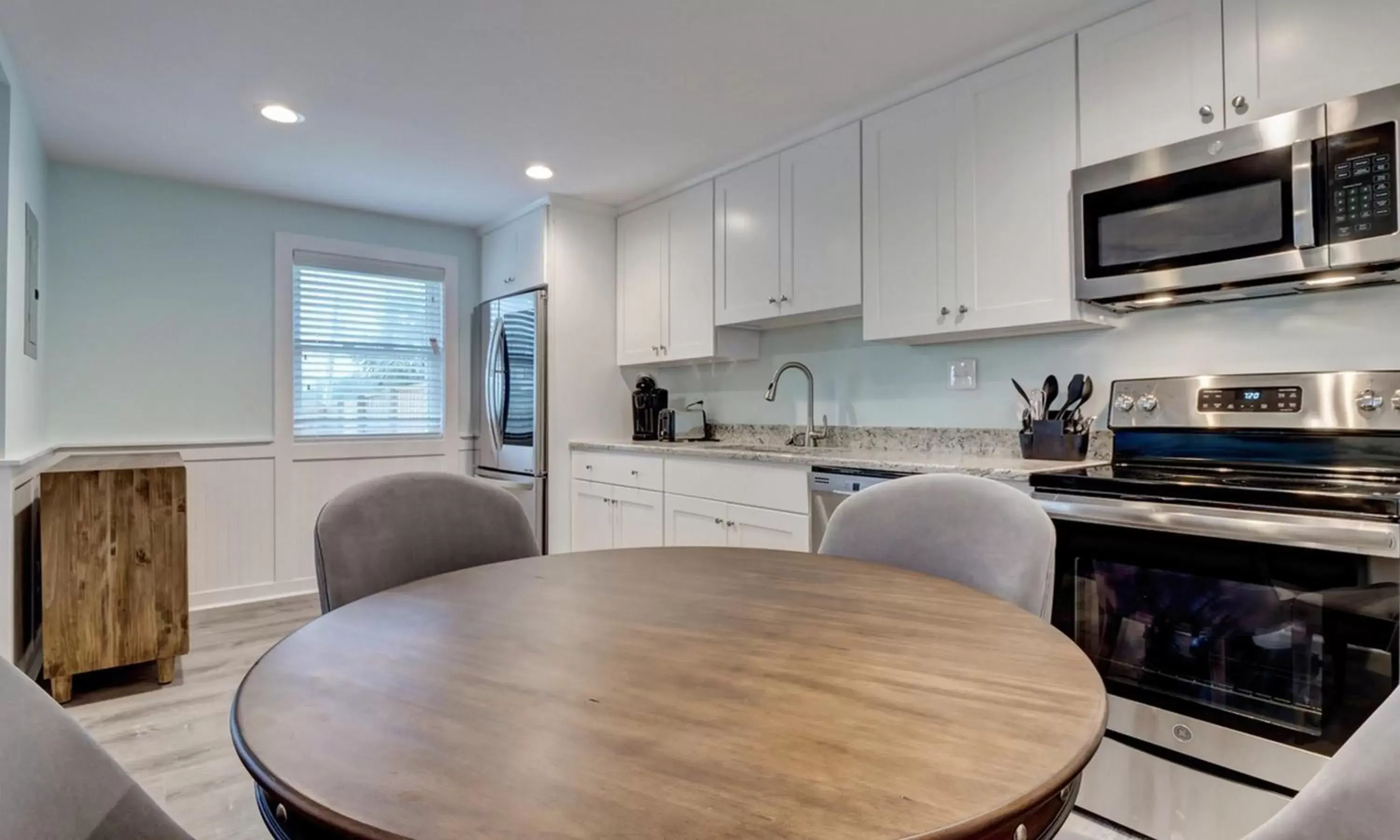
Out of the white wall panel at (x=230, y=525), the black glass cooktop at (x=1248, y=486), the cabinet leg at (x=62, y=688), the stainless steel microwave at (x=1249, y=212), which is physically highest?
the stainless steel microwave at (x=1249, y=212)

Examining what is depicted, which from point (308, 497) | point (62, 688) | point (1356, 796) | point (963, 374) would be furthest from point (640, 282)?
point (1356, 796)

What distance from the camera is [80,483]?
2555mm

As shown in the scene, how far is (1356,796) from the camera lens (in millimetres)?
472

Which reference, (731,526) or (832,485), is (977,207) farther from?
(731,526)

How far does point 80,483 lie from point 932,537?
2.96 m

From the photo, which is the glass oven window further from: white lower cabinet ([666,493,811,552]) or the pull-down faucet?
the pull-down faucet

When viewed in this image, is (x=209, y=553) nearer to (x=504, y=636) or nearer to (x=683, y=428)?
(x=683, y=428)

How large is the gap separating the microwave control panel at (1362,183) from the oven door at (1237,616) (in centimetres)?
75

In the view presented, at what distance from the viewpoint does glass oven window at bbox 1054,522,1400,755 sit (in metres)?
Result: 1.38

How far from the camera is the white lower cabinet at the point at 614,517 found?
→ 11.0 ft

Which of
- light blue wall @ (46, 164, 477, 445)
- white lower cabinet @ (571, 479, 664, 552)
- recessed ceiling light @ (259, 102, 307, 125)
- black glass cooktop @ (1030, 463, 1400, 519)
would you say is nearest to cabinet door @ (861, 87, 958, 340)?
black glass cooktop @ (1030, 463, 1400, 519)

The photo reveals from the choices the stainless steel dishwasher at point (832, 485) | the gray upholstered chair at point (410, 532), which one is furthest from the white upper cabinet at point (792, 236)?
the gray upholstered chair at point (410, 532)

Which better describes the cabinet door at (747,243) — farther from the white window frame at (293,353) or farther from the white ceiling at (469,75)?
the white window frame at (293,353)

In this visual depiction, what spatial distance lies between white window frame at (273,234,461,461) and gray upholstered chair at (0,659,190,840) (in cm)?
373
